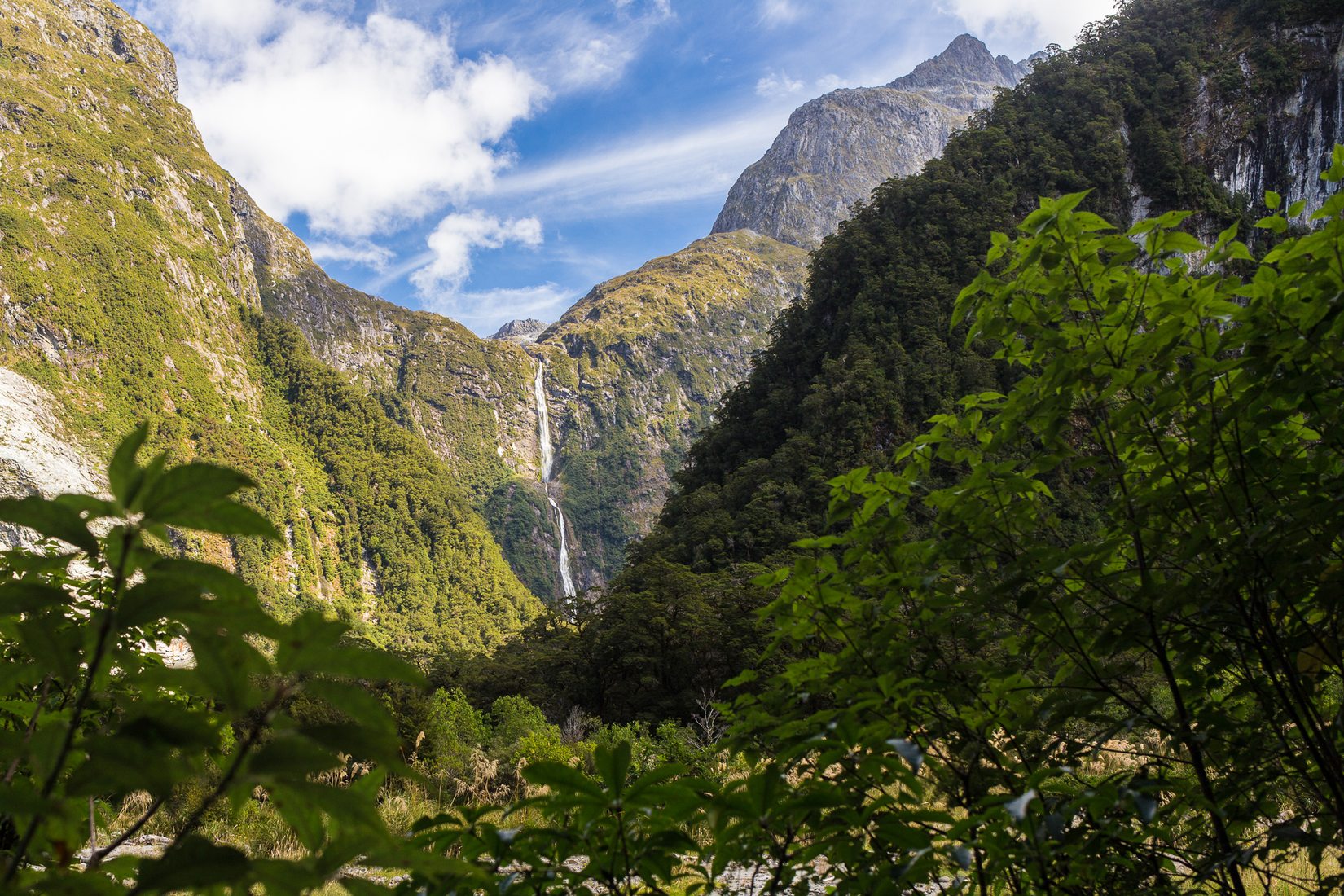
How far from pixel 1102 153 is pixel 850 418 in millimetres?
22449

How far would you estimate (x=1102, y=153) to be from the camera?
37.7 m

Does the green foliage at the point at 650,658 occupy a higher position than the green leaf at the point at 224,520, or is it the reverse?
the green foliage at the point at 650,658

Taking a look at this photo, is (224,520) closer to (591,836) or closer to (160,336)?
(591,836)

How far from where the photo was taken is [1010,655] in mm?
1695

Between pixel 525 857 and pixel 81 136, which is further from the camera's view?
pixel 81 136

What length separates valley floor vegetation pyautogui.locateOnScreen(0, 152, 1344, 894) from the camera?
566mm

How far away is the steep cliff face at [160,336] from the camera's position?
3009 inches

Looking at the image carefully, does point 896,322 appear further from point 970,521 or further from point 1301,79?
point 970,521

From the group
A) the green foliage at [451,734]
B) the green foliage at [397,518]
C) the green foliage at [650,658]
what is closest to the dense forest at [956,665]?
the green foliage at [451,734]

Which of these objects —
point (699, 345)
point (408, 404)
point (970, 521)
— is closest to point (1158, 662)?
point (970, 521)

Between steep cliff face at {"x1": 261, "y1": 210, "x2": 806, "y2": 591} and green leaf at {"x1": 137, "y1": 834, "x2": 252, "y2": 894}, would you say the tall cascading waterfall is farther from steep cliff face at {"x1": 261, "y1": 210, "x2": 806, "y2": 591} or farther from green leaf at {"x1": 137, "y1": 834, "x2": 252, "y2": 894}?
green leaf at {"x1": 137, "y1": 834, "x2": 252, "y2": 894}

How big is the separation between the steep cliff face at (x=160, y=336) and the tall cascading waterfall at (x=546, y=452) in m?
22.9

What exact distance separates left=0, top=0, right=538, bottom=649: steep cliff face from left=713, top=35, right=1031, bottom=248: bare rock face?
97.0 metres

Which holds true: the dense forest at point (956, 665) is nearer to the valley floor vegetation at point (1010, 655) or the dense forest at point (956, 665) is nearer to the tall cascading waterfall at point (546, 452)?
the valley floor vegetation at point (1010, 655)
